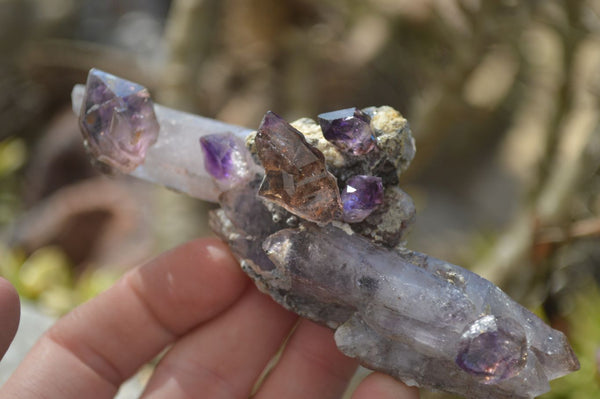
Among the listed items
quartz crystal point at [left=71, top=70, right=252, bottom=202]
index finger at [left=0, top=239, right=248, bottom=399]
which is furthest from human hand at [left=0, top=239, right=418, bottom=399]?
quartz crystal point at [left=71, top=70, right=252, bottom=202]

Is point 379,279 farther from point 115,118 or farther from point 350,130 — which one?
point 115,118

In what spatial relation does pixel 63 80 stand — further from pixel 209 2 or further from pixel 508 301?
pixel 508 301

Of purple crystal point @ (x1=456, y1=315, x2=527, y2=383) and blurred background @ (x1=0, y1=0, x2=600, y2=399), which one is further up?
purple crystal point @ (x1=456, y1=315, x2=527, y2=383)

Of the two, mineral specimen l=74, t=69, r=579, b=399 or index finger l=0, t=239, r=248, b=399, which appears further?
index finger l=0, t=239, r=248, b=399

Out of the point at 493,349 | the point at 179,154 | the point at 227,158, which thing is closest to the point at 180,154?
the point at 179,154

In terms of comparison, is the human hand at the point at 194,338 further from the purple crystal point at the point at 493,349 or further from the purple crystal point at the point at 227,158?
the purple crystal point at the point at 493,349

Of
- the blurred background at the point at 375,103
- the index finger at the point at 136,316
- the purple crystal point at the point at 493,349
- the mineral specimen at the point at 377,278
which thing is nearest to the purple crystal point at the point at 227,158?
the mineral specimen at the point at 377,278

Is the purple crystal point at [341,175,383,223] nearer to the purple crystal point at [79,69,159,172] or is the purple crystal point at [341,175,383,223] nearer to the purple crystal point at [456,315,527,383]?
the purple crystal point at [456,315,527,383]
